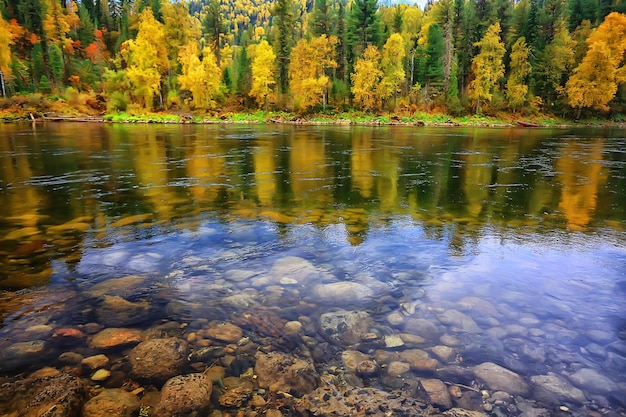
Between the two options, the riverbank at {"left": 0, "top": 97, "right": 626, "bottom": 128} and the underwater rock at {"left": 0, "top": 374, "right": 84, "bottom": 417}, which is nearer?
the underwater rock at {"left": 0, "top": 374, "right": 84, "bottom": 417}

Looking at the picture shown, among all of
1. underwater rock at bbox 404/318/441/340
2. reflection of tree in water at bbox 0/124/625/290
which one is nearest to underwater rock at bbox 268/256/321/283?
reflection of tree in water at bbox 0/124/625/290

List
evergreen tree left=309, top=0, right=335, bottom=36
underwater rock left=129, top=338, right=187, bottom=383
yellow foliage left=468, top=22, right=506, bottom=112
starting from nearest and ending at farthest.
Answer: underwater rock left=129, top=338, right=187, bottom=383
yellow foliage left=468, top=22, right=506, bottom=112
evergreen tree left=309, top=0, right=335, bottom=36

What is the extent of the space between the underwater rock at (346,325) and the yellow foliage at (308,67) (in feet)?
195

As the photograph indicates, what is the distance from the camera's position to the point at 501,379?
4027 mm

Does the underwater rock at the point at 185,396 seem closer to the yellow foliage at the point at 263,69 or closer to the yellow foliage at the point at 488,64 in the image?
the yellow foliage at the point at 263,69

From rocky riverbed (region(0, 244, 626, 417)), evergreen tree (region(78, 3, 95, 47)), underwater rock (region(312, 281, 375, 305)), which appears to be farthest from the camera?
evergreen tree (region(78, 3, 95, 47))

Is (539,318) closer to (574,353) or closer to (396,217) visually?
(574,353)

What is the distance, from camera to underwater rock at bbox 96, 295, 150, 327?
495cm

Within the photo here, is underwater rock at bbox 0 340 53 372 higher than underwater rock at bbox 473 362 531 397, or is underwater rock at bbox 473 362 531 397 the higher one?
underwater rock at bbox 0 340 53 372

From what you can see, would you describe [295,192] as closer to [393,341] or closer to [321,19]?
[393,341]

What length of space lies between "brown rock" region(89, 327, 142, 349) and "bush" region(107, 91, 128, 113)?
206 feet

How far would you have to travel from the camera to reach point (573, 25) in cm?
6969

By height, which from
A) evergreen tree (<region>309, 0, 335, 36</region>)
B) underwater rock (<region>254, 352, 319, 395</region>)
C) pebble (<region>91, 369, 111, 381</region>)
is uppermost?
evergreen tree (<region>309, 0, 335, 36</region>)

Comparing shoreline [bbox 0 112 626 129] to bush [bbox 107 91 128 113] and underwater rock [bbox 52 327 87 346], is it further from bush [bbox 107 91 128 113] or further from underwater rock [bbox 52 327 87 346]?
underwater rock [bbox 52 327 87 346]
